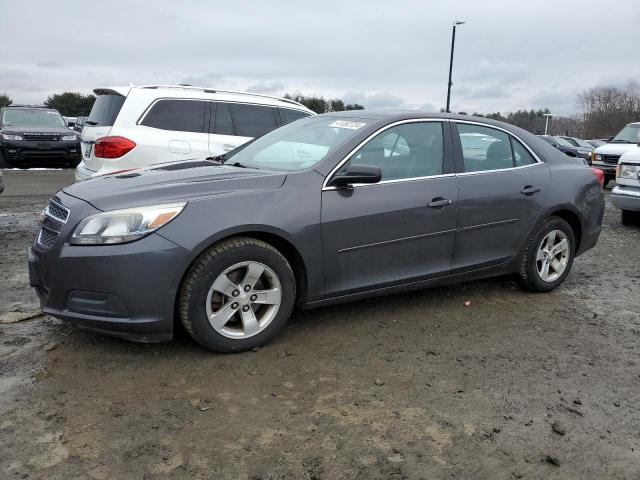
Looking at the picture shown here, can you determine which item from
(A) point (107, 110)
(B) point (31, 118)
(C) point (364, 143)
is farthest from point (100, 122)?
(B) point (31, 118)

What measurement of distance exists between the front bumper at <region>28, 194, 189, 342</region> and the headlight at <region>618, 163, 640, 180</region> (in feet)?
24.3

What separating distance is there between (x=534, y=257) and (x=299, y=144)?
224 cm

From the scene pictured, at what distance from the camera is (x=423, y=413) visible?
9.69 feet

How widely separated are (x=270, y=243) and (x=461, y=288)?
2.25 meters

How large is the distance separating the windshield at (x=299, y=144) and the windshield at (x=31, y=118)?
13.0 metres

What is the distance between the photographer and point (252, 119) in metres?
7.95

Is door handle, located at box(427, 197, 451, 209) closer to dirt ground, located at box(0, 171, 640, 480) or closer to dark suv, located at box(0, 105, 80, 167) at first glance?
dirt ground, located at box(0, 171, 640, 480)

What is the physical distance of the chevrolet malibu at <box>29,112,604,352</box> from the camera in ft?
10.7

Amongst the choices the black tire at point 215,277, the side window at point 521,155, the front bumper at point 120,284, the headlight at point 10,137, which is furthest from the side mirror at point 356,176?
the headlight at point 10,137

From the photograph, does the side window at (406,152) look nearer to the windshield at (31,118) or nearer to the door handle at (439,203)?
the door handle at (439,203)

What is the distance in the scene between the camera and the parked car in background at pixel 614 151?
47.9 feet

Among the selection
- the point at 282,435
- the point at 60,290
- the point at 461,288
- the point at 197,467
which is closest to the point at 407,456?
the point at 282,435

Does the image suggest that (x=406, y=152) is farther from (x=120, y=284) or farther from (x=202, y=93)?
(x=202, y=93)

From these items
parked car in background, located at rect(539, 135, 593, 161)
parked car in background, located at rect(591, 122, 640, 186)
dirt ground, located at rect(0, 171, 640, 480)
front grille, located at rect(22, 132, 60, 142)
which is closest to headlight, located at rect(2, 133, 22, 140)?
front grille, located at rect(22, 132, 60, 142)
